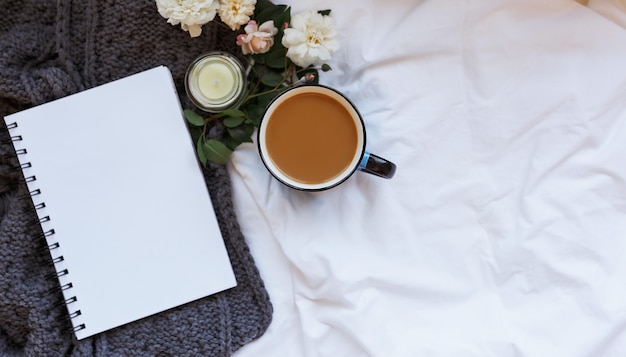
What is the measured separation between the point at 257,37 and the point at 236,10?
39mm

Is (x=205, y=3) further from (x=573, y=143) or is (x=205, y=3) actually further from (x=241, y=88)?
(x=573, y=143)

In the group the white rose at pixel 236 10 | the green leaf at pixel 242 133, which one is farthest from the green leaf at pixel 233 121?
the white rose at pixel 236 10

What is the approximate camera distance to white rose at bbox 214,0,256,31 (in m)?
0.67

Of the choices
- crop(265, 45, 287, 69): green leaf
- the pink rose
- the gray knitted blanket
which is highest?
the pink rose

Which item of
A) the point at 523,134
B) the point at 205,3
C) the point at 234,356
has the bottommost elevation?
the point at 234,356

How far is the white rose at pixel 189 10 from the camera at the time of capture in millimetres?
662

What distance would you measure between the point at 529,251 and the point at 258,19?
44 centimetres

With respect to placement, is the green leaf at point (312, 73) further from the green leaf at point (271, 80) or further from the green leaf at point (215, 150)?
the green leaf at point (215, 150)

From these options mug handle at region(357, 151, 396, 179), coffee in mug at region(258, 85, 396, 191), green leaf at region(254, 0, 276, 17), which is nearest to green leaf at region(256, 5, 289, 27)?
green leaf at region(254, 0, 276, 17)

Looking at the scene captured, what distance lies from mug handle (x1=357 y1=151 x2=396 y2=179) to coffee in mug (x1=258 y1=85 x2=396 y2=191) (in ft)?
0.05

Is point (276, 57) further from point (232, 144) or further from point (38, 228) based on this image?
point (38, 228)

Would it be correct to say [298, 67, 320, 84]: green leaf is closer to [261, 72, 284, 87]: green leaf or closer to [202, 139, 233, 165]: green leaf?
[261, 72, 284, 87]: green leaf

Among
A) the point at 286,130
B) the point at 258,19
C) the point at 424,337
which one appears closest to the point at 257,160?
the point at 286,130

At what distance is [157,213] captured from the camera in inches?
28.6
